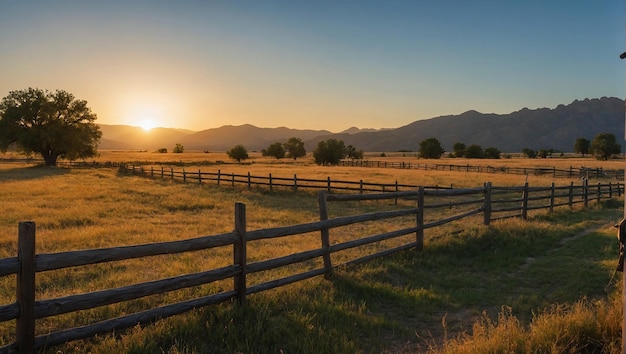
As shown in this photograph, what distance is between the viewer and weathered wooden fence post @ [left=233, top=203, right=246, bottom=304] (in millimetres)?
5676

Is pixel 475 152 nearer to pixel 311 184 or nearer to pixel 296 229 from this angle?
pixel 311 184

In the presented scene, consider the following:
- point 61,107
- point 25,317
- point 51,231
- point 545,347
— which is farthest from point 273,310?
point 61,107

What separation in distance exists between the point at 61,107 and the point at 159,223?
183 feet

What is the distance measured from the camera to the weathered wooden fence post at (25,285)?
157 inches

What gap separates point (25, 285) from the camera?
158 inches

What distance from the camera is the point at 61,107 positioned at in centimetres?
6062

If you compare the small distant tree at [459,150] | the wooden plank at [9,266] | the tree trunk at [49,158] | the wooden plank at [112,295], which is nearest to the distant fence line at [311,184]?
the wooden plank at [112,295]

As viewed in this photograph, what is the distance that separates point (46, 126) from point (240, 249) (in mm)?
64081

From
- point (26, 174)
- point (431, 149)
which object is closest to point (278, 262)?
point (26, 174)

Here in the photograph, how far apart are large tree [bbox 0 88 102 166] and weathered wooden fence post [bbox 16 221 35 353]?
62511mm

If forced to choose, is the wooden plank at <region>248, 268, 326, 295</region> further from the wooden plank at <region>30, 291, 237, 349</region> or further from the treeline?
the treeline

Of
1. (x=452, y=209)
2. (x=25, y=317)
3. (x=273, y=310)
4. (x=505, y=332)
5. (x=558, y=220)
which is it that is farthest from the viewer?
(x=452, y=209)

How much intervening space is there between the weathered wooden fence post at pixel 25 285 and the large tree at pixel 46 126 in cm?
6251

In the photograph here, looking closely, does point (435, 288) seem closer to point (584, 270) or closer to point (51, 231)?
point (584, 270)
